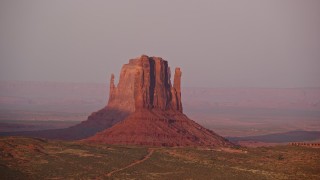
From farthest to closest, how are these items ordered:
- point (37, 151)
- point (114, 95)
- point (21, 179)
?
point (114, 95), point (37, 151), point (21, 179)

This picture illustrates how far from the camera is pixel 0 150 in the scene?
84.2m

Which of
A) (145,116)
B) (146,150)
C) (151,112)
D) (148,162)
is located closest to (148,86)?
(151,112)

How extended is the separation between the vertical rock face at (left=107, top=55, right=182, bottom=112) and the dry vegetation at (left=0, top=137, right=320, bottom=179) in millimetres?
22896

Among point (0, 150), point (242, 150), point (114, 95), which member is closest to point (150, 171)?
point (0, 150)

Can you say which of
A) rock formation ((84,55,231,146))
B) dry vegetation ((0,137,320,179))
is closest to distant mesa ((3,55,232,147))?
rock formation ((84,55,231,146))

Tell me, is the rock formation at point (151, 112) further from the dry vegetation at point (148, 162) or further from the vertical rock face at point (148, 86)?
the dry vegetation at point (148, 162)

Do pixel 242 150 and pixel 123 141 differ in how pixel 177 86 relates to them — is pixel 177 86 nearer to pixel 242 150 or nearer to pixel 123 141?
pixel 123 141

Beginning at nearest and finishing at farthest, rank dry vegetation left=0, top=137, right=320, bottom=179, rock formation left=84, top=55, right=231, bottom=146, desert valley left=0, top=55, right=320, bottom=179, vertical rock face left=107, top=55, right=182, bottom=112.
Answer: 1. dry vegetation left=0, top=137, right=320, bottom=179
2. desert valley left=0, top=55, right=320, bottom=179
3. rock formation left=84, top=55, right=231, bottom=146
4. vertical rock face left=107, top=55, right=182, bottom=112

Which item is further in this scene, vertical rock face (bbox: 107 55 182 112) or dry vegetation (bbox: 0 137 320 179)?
vertical rock face (bbox: 107 55 182 112)

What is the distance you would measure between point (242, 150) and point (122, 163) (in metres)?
30.4

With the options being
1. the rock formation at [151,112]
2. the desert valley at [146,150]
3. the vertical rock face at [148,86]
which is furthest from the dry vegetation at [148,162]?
the vertical rock face at [148,86]

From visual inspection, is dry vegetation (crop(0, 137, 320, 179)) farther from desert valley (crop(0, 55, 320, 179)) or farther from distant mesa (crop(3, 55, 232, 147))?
distant mesa (crop(3, 55, 232, 147))

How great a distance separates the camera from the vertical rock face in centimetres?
12606

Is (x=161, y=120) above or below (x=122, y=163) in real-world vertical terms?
above
